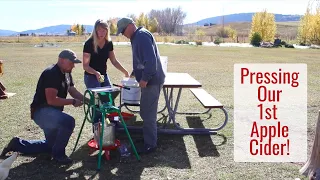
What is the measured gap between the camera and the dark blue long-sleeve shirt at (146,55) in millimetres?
4230

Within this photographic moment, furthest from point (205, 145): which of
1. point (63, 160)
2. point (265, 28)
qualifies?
point (265, 28)

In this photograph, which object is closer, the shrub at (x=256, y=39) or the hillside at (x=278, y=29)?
the shrub at (x=256, y=39)

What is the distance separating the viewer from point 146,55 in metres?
4.23

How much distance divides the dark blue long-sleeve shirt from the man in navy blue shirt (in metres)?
0.71

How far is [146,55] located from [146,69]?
16cm

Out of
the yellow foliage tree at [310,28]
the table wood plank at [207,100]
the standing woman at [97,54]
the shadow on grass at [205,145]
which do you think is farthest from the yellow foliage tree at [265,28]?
the standing woman at [97,54]

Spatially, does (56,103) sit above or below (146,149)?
above

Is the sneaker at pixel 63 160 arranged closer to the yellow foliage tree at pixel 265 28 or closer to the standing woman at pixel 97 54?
the standing woman at pixel 97 54

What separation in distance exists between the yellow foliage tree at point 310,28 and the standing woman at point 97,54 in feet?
136

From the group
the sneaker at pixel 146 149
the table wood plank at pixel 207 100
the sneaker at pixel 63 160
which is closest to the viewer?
the sneaker at pixel 63 160

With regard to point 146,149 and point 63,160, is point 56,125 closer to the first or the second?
point 63,160

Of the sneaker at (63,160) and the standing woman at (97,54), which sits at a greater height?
the standing woman at (97,54)

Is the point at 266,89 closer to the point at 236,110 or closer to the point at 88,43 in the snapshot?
the point at 236,110

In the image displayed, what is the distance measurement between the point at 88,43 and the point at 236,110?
3532 millimetres
